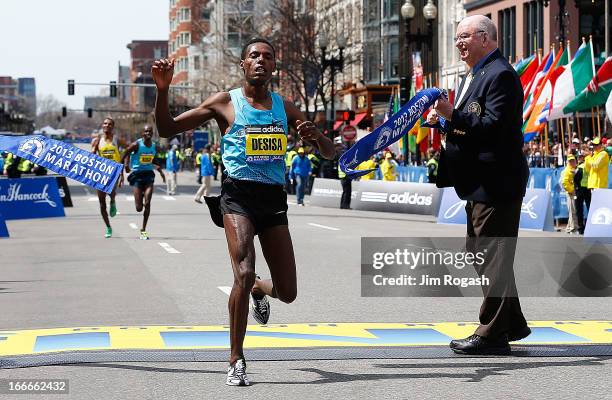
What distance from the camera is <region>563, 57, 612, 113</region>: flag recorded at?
2991 cm

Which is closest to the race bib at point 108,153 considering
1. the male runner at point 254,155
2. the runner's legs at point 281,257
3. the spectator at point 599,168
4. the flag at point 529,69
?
the spectator at point 599,168

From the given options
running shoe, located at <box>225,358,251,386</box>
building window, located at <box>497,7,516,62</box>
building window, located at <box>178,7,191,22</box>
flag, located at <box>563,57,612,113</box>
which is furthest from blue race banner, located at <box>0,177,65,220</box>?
building window, located at <box>178,7,191,22</box>

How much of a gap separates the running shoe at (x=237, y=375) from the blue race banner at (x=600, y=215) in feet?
49.1

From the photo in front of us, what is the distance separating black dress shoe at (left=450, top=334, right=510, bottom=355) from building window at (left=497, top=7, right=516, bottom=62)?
160 ft

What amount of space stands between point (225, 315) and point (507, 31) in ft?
159

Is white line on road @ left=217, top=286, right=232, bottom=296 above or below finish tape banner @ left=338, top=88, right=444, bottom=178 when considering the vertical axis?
below

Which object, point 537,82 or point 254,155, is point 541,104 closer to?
point 537,82

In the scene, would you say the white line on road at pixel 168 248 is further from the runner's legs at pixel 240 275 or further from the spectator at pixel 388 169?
the spectator at pixel 388 169

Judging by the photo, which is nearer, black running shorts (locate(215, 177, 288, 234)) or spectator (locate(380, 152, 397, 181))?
black running shorts (locate(215, 177, 288, 234))

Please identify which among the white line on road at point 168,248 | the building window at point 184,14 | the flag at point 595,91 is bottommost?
the white line on road at point 168,248

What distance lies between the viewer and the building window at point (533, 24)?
174 feet

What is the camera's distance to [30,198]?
3303 centimetres

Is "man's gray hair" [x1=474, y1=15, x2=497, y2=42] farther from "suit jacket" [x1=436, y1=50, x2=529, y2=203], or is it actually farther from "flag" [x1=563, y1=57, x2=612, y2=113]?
"flag" [x1=563, y1=57, x2=612, y2=113]

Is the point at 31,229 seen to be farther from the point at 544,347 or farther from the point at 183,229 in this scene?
the point at 544,347
